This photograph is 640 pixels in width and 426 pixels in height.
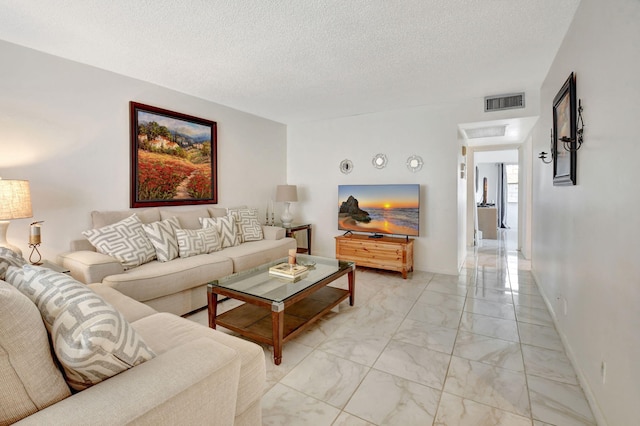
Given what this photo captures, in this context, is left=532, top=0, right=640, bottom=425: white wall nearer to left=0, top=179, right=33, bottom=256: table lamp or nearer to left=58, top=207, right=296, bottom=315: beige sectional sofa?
left=58, top=207, right=296, bottom=315: beige sectional sofa

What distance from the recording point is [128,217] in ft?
10.3

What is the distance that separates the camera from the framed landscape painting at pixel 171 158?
11.1 feet

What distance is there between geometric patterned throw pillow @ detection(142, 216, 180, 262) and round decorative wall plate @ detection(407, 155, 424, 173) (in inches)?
127

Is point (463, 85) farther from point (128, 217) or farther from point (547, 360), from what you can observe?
point (128, 217)

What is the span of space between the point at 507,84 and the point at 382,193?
197cm

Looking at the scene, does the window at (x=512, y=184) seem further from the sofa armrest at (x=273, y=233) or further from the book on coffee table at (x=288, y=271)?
the book on coffee table at (x=288, y=271)

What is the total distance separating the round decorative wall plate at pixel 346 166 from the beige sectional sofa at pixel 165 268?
191cm

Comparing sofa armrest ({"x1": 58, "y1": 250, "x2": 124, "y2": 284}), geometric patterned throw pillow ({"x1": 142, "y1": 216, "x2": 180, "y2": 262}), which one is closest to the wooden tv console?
geometric patterned throw pillow ({"x1": 142, "y1": 216, "x2": 180, "y2": 262})

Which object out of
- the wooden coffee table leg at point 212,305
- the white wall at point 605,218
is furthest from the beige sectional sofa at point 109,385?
the white wall at point 605,218

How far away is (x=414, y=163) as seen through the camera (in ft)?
14.5

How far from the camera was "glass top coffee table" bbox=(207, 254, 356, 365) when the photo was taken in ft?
6.98

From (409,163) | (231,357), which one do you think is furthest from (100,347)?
(409,163)

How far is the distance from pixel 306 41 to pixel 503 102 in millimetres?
2738

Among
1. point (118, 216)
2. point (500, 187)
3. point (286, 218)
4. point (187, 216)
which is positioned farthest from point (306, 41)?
point (500, 187)
